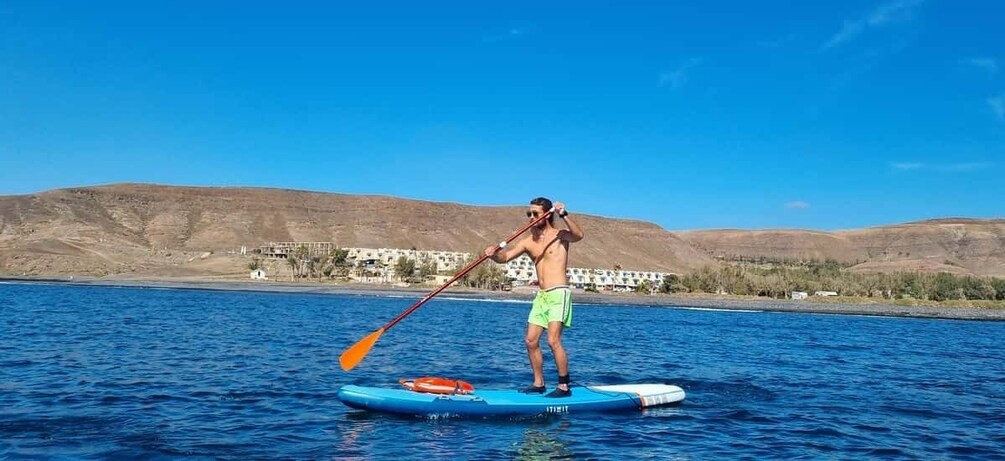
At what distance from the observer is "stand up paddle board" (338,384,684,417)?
37.5 ft

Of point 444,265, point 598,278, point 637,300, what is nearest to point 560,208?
point 637,300

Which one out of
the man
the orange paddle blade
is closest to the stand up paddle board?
the man

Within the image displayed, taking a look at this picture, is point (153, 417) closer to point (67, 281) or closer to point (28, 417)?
point (28, 417)

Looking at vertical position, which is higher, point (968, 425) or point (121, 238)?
point (121, 238)

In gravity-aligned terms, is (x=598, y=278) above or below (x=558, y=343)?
above

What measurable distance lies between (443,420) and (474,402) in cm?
54

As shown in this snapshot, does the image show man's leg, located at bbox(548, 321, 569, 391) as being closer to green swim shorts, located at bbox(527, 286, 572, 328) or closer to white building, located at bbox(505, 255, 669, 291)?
green swim shorts, located at bbox(527, 286, 572, 328)

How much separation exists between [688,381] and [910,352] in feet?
54.5

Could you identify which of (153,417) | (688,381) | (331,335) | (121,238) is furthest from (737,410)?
(121,238)

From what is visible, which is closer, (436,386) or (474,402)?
(474,402)

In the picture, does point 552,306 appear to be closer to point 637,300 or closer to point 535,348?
point 535,348

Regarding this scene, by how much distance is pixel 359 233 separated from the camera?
591 ft

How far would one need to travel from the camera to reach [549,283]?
12383mm

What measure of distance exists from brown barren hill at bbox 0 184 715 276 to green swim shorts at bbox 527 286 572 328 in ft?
377
